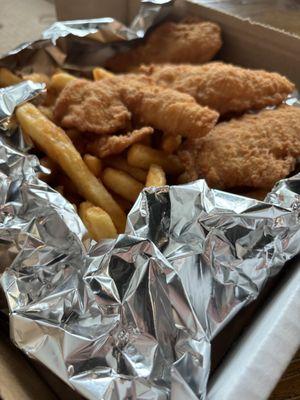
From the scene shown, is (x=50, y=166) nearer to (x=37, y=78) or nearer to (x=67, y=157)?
(x=67, y=157)

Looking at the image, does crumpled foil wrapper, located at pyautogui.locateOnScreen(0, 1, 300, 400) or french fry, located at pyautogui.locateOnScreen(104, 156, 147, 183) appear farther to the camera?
french fry, located at pyautogui.locateOnScreen(104, 156, 147, 183)

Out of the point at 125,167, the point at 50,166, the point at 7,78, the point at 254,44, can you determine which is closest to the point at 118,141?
the point at 125,167

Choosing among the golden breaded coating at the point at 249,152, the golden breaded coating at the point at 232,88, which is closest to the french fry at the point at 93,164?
the golden breaded coating at the point at 249,152

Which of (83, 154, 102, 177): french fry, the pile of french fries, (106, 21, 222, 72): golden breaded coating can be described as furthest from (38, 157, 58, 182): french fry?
(106, 21, 222, 72): golden breaded coating

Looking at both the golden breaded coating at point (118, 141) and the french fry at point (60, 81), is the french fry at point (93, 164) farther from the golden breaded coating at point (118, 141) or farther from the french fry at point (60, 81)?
the french fry at point (60, 81)

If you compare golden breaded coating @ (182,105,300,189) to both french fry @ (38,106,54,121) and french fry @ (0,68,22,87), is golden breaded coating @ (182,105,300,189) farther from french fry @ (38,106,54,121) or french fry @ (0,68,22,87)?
french fry @ (0,68,22,87)

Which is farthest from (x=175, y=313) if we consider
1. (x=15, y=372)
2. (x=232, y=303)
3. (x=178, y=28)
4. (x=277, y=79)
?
(x=178, y=28)

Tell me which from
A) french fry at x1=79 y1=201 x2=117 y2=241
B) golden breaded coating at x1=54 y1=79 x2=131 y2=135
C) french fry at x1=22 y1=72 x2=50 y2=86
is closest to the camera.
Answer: french fry at x1=79 y1=201 x2=117 y2=241
